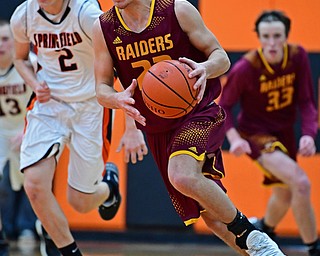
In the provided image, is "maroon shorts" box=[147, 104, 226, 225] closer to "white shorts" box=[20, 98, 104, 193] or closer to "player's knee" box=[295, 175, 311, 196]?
"white shorts" box=[20, 98, 104, 193]

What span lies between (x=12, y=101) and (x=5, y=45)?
532 mm

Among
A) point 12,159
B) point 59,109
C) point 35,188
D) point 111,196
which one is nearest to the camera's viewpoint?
point 35,188

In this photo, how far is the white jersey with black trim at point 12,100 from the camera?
295 inches

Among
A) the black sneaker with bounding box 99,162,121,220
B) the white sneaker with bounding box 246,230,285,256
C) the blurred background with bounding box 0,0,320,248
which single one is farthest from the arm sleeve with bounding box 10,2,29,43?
the blurred background with bounding box 0,0,320,248

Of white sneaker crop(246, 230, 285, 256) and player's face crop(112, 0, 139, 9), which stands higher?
player's face crop(112, 0, 139, 9)

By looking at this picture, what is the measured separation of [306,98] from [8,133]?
8.89ft

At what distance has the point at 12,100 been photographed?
7551 millimetres

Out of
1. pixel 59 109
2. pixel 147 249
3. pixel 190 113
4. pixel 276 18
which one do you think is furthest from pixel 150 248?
pixel 190 113

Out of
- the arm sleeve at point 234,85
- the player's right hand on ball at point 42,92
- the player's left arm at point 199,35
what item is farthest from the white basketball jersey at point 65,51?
the arm sleeve at point 234,85

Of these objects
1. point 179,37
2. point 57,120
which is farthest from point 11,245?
point 179,37

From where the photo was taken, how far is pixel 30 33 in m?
5.72

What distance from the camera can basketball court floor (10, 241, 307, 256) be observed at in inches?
302

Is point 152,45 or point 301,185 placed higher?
point 152,45

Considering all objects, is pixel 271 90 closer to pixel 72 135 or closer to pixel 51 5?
pixel 72 135
